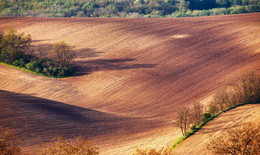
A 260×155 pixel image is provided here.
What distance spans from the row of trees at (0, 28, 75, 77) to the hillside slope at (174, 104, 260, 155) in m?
34.9

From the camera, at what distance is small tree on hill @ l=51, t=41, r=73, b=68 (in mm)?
59594

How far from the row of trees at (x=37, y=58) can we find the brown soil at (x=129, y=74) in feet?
8.55

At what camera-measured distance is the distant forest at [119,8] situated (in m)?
108

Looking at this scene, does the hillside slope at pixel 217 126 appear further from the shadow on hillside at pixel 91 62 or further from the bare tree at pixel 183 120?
the shadow on hillside at pixel 91 62

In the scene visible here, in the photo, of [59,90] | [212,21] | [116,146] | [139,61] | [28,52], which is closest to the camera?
[116,146]

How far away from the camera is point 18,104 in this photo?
1428 inches

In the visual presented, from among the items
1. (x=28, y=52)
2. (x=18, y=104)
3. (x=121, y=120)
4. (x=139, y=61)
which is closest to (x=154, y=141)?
(x=121, y=120)

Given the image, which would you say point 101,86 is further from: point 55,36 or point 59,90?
point 55,36

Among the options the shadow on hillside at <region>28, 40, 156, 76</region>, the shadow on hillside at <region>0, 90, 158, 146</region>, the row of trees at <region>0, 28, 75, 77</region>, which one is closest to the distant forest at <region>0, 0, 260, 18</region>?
the shadow on hillside at <region>28, 40, 156, 76</region>

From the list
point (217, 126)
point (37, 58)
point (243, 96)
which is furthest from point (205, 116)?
point (37, 58)

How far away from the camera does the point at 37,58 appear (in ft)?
A: 209

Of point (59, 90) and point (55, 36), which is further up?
point (55, 36)

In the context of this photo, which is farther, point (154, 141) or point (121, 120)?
point (121, 120)

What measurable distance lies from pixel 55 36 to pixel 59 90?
98.2ft
